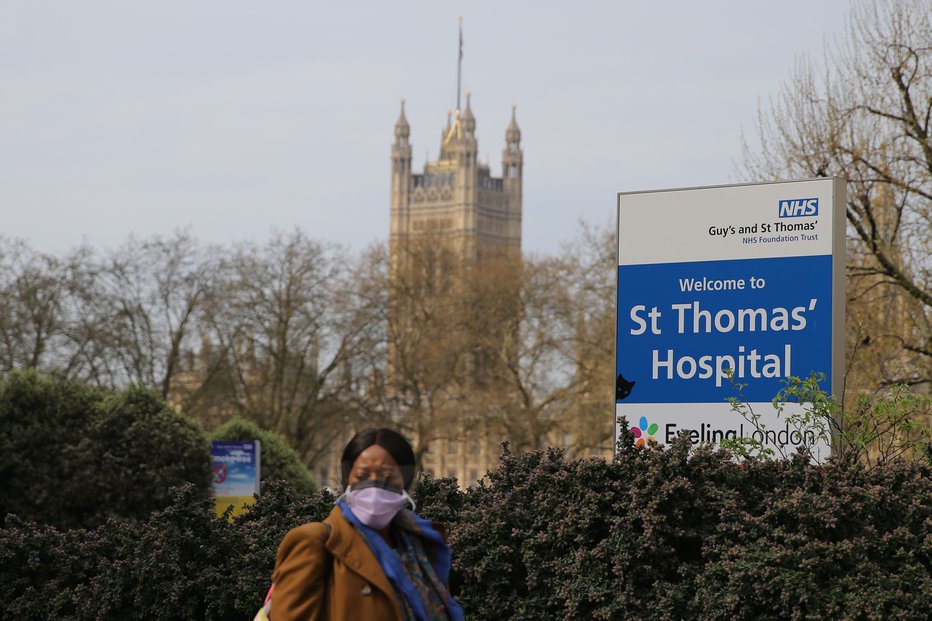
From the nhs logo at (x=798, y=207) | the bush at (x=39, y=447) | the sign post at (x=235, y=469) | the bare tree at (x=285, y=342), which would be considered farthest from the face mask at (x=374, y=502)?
the bare tree at (x=285, y=342)

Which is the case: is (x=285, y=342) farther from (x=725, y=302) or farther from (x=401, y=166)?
(x=401, y=166)

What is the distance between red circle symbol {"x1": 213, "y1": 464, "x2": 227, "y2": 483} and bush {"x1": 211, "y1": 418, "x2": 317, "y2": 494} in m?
2.52

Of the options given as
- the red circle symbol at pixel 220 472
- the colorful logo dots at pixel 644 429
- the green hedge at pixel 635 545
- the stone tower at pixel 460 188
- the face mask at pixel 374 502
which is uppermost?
the stone tower at pixel 460 188

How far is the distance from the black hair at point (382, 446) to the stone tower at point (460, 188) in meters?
167

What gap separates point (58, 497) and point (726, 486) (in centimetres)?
1736

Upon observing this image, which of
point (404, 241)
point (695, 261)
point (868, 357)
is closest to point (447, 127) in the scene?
point (404, 241)

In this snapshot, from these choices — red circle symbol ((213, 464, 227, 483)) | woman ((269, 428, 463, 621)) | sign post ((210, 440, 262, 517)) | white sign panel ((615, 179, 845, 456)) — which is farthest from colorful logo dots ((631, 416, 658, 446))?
red circle symbol ((213, 464, 227, 483))

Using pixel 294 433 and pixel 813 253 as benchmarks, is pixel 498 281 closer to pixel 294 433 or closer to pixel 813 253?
pixel 294 433

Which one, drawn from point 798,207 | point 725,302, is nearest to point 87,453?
point 725,302

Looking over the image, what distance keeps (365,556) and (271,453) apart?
97.0 feet

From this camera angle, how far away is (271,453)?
3344 cm

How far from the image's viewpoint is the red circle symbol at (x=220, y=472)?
29531 mm

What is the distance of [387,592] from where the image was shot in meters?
4.21

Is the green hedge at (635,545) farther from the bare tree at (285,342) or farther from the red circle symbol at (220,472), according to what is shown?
the bare tree at (285,342)
